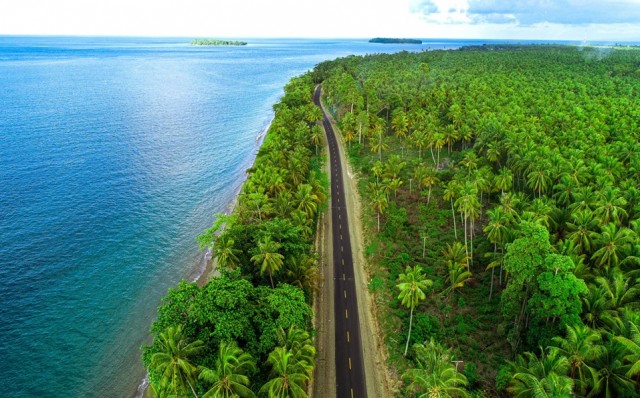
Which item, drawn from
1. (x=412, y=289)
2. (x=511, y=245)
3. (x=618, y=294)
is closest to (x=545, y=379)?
(x=511, y=245)

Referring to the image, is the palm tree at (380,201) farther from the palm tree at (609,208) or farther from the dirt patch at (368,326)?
the palm tree at (609,208)

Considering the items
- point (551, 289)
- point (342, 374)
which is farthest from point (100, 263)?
point (551, 289)

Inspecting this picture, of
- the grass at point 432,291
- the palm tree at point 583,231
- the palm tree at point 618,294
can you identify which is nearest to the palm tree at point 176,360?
the grass at point 432,291

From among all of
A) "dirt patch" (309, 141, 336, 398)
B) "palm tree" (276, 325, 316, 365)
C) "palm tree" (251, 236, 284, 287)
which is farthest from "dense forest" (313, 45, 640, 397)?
"palm tree" (251, 236, 284, 287)

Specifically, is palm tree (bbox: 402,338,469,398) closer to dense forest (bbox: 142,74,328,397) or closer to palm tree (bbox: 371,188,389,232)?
dense forest (bbox: 142,74,328,397)

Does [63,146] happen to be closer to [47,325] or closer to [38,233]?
[38,233]

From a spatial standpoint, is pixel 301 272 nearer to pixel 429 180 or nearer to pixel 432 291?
pixel 432 291
